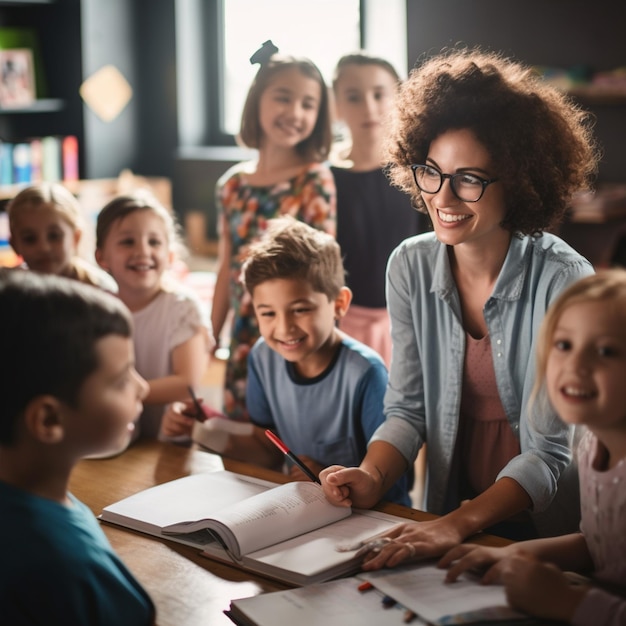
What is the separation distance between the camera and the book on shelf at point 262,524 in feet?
4.20

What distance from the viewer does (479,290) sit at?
1696 millimetres

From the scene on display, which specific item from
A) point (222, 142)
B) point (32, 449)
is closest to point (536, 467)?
point (32, 449)

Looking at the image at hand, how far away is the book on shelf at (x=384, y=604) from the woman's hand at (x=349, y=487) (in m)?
0.23

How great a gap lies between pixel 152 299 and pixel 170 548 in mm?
939

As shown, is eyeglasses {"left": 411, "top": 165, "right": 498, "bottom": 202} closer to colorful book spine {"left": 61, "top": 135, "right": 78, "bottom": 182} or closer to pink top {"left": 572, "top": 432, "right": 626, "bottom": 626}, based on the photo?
pink top {"left": 572, "top": 432, "right": 626, "bottom": 626}

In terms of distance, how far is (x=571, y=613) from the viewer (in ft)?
3.57

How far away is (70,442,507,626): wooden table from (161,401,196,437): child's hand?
5cm

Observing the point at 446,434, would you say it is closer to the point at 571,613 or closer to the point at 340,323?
the point at 571,613

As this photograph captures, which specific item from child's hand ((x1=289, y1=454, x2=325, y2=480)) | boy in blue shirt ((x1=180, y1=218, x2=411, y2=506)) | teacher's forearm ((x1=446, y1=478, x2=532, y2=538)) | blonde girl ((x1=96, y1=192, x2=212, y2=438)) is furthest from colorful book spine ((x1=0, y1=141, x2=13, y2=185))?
teacher's forearm ((x1=446, y1=478, x2=532, y2=538))

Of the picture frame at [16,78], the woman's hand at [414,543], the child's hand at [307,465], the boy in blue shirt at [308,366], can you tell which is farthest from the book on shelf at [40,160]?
the woman's hand at [414,543]

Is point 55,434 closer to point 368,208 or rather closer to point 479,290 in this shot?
point 479,290

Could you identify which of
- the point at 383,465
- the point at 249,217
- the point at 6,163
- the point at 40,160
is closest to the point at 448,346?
the point at 383,465

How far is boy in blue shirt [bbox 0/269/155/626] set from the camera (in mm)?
1007

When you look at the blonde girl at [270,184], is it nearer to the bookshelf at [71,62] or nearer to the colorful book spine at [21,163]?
the colorful book spine at [21,163]
